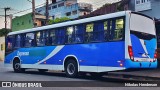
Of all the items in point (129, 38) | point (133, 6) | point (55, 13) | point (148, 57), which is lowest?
point (148, 57)

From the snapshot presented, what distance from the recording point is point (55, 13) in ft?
252

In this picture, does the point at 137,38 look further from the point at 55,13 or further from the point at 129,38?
the point at 55,13

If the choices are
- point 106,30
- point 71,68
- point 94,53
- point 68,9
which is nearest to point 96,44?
point 94,53

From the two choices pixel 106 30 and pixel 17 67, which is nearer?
pixel 106 30

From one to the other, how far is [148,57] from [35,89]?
5.74 metres

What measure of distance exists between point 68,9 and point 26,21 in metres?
16.3

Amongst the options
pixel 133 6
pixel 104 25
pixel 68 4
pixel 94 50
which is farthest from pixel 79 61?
pixel 68 4

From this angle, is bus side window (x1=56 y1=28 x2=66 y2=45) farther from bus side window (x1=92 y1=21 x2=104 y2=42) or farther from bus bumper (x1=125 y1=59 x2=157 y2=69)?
bus bumper (x1=125 y1=59 x2=157 y2=69)

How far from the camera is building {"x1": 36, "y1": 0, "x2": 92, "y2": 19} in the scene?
68.7 m

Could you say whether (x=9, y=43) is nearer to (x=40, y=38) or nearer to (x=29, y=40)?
(x=29, y=40)

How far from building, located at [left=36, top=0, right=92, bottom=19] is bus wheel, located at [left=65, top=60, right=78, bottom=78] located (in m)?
50.7

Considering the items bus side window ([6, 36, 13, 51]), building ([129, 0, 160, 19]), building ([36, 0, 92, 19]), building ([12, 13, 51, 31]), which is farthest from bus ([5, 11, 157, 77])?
building ([36, 0, 92, 19])

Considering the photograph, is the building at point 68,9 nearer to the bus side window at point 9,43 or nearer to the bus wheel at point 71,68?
the bus side window at point 9,43

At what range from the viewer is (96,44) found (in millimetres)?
13734
